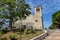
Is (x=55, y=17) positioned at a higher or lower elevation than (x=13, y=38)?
higher

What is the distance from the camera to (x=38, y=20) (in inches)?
1545

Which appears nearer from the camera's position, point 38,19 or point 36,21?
point 38,19

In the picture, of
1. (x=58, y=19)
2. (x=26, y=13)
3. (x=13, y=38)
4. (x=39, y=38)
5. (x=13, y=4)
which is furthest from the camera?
(x=58, y=19)

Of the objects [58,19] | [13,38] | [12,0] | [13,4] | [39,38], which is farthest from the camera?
[58,19]

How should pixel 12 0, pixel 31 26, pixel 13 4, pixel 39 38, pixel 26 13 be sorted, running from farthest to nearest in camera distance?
pixel 31 26 → pixel 26 13 → pixel 13 4 → pixel 12 0 → pixel 39 38

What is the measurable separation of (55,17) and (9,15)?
35818mm

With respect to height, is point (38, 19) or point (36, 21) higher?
point (38, 19)

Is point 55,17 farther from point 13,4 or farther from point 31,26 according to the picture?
point 13,4

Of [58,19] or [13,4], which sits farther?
[58,19]

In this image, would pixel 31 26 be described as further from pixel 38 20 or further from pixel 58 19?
pixel 58 19

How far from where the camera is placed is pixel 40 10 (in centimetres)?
3966

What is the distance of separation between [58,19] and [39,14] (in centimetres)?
2342

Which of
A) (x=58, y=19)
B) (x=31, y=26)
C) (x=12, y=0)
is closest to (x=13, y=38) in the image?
(x=12, y=0)

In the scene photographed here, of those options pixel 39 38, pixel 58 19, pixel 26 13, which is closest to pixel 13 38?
pixel 39 38
